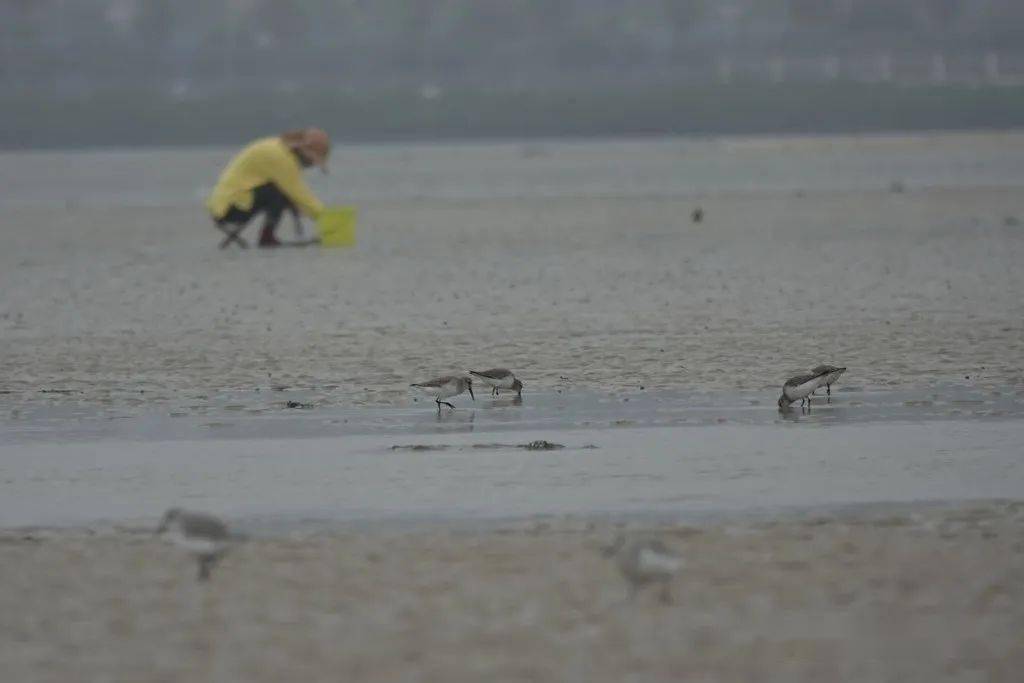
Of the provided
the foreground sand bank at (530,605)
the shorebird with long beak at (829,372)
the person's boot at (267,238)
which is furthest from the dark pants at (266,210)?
the foreground sand bank at (530,605)

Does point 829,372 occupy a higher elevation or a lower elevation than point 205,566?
higher

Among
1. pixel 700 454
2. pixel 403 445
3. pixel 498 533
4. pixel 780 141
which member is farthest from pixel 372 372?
pixel 780 141

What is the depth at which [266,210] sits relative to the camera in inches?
911

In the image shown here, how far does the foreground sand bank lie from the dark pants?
14.1 meters

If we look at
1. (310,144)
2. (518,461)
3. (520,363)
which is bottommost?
(518,461)

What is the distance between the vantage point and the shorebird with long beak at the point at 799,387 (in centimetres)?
1124

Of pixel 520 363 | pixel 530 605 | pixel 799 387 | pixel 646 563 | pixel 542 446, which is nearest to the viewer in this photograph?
pixel 646 563

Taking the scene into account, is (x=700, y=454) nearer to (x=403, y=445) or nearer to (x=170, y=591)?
(x=403, y=445)

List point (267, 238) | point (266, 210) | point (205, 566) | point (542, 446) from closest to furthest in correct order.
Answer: point (205, 566), point (542, 446), point (266, 210), point (267, 238)

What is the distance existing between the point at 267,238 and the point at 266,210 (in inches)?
16.6

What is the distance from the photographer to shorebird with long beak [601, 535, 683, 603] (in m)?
6.94

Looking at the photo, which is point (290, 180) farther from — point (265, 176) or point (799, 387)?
point (799, 387)

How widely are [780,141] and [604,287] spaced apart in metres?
55.0

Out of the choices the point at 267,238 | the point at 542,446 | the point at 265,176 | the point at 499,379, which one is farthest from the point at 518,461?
the point at 267,238
